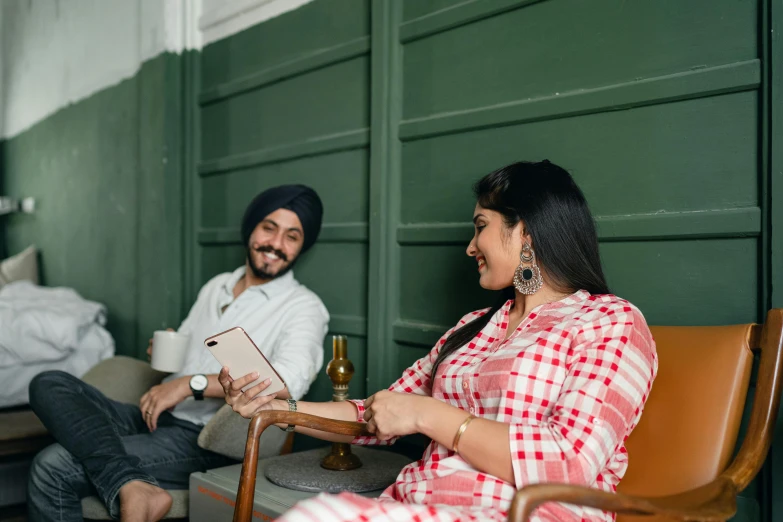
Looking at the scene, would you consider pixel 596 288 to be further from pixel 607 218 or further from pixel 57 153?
pixel 57 153

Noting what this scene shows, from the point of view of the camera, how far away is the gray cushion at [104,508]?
2.06 metres

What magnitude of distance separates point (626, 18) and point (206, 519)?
1772mm

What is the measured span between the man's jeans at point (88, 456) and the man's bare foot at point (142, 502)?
3cm

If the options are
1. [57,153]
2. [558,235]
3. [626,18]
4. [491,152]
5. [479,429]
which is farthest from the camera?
[57,153]

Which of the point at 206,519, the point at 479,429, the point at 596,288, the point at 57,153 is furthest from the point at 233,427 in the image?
the point at 57,153

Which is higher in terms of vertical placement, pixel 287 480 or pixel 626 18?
pixel 626 18

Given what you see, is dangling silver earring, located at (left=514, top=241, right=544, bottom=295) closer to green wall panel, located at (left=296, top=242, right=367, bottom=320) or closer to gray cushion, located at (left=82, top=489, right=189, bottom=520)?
green wall panel, located at (left=296, top=242, right=367, bottom=320)

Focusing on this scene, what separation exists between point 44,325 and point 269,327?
1537 mm

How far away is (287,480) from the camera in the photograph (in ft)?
5.91

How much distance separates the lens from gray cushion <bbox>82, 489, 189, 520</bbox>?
206 cm

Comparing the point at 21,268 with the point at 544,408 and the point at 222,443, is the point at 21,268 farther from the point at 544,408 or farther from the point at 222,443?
the point at 544,408

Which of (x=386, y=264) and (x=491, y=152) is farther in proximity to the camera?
(x=386, y=264)

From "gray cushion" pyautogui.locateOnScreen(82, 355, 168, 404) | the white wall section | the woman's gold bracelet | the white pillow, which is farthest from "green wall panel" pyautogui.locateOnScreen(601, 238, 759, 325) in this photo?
the white pillow

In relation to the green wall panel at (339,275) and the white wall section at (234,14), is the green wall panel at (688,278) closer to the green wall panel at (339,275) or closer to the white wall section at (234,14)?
the green wall panel at (339,275)
